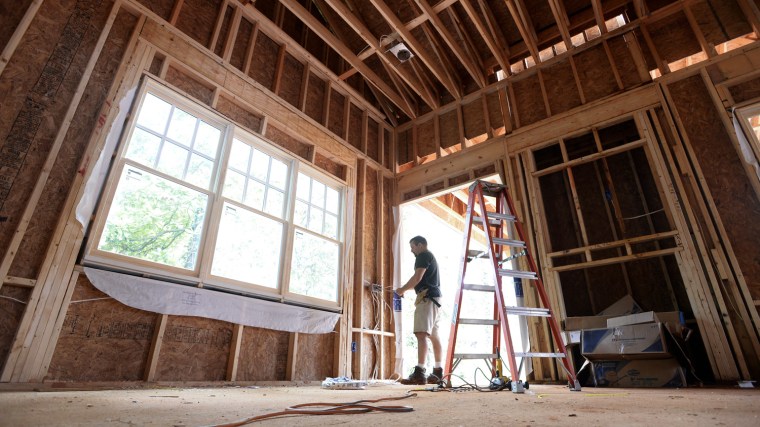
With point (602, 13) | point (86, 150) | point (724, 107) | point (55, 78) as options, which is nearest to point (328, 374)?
point (86, 150)

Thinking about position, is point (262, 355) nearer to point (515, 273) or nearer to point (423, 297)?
point (423, 297)

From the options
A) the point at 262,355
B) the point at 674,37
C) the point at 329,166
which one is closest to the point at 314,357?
the point at 262,355

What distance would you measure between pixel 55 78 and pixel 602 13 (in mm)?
5984

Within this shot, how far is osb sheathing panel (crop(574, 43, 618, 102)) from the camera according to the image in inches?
Answer: 189

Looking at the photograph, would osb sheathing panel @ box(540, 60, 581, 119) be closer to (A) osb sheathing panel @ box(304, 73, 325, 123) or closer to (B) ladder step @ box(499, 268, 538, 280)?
(B) ladder step @ box(499, 268, 538, 280)

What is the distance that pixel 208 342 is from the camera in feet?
11.3

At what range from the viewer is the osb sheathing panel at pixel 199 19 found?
13.5 ft

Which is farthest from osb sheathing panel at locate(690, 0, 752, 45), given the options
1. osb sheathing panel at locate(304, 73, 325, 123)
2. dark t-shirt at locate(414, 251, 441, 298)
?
osb sheathing panel at locate(304, 73, 325, 123)

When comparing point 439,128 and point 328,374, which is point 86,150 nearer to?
point 328,374

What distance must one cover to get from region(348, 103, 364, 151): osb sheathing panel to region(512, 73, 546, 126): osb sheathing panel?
7.93ft

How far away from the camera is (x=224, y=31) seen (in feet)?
14.7

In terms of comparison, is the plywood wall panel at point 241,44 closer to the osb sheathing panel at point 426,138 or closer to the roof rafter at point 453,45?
the roof rafter at point 453,45

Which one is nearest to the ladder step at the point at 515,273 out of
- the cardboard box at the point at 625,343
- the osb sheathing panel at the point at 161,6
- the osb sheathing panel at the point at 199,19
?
the cardboard box at the point at 625,343

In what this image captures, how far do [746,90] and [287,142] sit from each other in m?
5.16
